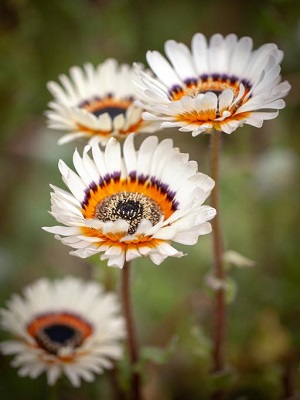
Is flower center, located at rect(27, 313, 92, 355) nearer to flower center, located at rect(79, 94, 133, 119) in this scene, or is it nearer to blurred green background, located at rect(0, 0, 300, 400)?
blurred green background, located at rect(0, 0, 300, 400)

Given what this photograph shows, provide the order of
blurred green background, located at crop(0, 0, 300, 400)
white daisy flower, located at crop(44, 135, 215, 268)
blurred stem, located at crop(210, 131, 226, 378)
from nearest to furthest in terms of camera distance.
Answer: white daisy flower, located at crop(44, 135, 215, 268) < blurred stem, located at crop(210, 131, 226, 378) < blurred green background, located at crop(0, 0, 300, 400)

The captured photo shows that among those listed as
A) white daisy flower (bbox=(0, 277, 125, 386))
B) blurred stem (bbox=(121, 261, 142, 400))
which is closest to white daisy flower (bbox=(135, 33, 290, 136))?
blurred stem (bbox=(121, 261, 142, 400))

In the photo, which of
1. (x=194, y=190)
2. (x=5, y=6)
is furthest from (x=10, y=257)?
(x=194, y=190)

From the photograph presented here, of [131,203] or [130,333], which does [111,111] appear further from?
[130,333]

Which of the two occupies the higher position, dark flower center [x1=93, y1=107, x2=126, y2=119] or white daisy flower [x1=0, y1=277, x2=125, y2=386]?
dark flower center [x1=93, y1=107, x2=126, y2=119]

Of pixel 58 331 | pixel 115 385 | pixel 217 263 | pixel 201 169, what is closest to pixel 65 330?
pixel 58 331

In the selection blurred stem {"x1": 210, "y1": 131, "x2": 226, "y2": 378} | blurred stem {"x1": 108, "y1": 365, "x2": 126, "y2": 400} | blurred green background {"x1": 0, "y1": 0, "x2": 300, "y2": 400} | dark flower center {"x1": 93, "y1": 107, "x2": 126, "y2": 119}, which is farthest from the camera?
blurred green background {"x1": 0, "y1": 0, "x2": 300, "y2": 400}
